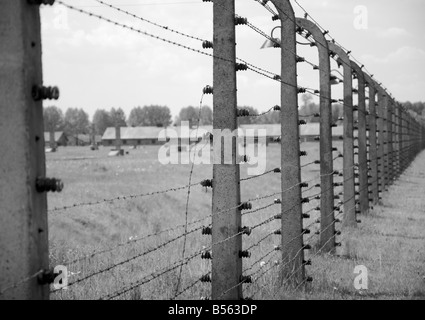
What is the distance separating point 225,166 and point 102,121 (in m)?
173

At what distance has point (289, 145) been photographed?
6.41 metres

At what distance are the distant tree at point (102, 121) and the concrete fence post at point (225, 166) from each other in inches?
6426

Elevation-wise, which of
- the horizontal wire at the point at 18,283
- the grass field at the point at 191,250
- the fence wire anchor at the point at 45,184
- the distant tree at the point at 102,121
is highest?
the distant tree at the point at 102,121

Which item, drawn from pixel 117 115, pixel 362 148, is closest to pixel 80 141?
pixel 117 115

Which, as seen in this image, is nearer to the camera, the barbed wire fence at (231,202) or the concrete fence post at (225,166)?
the barbed wire fence at (231,202)

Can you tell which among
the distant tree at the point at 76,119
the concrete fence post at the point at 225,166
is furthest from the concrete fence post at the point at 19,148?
the distant tree at the point at 76,119

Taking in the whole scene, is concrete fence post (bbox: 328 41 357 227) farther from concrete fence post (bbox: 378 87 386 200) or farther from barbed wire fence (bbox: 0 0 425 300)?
concrete fence post (bbox: 378 87 386 200)

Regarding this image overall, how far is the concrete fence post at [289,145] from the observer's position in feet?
21.0

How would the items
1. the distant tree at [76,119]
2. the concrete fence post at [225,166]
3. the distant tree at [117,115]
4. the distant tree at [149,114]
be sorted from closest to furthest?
the concrete fence post at [225,166]
the distant tree at [117,115]
the distant tree at [76,119]
the distant tree at [149,114]

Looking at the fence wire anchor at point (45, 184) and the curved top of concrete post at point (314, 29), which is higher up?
the curved top of concrete post at point (314, 29)

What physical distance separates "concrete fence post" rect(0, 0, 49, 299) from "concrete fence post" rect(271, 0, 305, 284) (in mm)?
4181

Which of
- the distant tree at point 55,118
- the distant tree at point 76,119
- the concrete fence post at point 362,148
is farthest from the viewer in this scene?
the distant tree at point 76,119

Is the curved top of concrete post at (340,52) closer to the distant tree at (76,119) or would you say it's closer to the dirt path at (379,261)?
the dirt path at (379,261)
